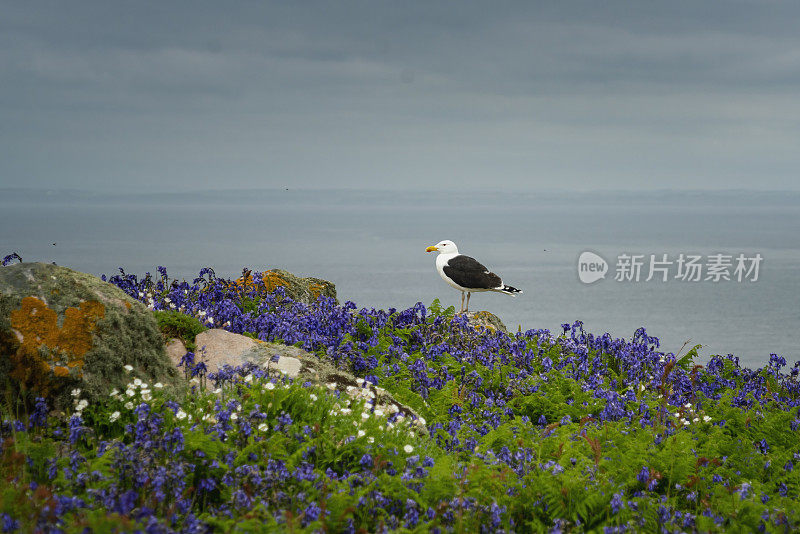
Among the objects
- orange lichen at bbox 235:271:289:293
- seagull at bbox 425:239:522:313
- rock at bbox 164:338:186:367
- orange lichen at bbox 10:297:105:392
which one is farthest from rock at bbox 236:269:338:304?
orange lichen at bbox 10:297:105:392

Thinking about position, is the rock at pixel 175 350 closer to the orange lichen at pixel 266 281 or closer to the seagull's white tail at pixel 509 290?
the orange lichen at pixel 266 281

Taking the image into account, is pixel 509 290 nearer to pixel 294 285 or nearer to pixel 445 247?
pixel 445 247

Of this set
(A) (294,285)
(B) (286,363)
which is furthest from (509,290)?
(B) (286,363)

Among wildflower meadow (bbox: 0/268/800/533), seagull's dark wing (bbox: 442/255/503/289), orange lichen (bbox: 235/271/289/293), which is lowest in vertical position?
wildflower meadow (bbox: 0/268/800/533)

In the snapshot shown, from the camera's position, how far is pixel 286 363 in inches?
336

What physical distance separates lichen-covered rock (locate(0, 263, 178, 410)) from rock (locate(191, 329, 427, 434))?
914mm

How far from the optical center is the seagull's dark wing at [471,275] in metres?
15.5

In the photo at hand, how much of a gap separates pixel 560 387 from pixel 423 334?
3062 millimetres

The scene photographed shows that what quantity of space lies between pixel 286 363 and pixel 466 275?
24.9ft

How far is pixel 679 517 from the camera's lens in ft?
19.0

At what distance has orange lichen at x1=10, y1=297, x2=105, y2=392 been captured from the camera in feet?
22.5

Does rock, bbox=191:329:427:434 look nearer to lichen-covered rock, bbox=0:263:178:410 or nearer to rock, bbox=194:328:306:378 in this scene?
rock, bbox=194:328:306:378

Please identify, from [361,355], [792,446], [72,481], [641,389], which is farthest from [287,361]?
[792,446]

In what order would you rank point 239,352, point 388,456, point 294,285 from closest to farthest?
1. point 388,456
2. point 239,352
3. point 294,285
